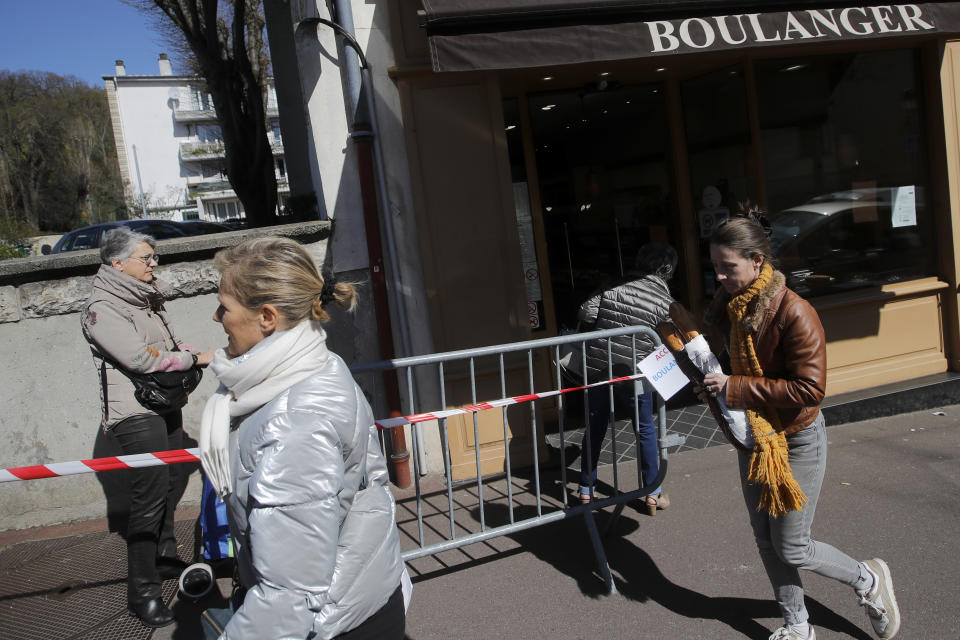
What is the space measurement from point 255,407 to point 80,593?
9.70ft

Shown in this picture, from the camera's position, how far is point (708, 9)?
459 cm

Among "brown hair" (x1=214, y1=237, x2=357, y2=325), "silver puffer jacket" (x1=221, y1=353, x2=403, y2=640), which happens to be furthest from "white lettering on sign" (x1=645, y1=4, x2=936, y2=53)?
"silver puffer jacket" (x1=221, y1=353, x2=403, y2=640)

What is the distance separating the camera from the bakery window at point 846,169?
586 cm

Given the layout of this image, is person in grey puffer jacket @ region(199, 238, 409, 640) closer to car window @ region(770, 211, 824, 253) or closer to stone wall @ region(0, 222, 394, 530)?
stone wall @ region(0, 222, 394, 530)

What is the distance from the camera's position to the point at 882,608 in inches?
111

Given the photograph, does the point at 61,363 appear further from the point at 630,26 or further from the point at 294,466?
the point at 630,26

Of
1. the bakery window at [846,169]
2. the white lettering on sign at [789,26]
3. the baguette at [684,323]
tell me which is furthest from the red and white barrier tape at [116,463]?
the bakery window at [846,169]

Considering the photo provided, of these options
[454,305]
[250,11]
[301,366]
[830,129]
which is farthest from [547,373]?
[250,11]

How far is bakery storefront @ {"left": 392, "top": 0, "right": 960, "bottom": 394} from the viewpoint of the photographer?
4.99 metres

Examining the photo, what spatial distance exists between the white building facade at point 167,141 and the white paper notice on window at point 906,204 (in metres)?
57.3

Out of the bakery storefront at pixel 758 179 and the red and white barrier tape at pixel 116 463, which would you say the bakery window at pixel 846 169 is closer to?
the bakery storefront at pixel 758 179

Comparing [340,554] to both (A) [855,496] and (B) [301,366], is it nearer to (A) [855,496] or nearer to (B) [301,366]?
(B) [301,366]

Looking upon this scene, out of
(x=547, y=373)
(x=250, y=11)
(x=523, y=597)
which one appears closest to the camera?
(x=523, y=597)

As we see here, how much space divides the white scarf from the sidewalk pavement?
5.99 feet
